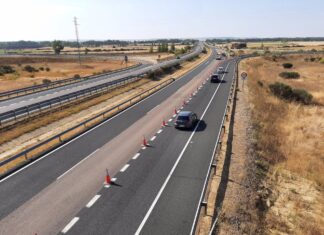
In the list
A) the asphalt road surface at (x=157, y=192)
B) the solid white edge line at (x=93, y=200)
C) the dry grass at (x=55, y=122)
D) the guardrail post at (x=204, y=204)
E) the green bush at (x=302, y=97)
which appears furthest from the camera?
the green bush at (x=302, y=97)

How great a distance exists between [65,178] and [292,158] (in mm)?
15938

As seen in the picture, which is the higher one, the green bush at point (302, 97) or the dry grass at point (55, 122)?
the dry grass at point (55, 122)

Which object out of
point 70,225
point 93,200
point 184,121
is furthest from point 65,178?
point 184,121

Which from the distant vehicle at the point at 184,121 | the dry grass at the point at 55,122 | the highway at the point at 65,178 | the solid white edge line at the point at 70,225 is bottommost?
the dry grass at the point at 55,122

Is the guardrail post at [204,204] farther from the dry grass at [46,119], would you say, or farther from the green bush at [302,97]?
the green bush at [302,97]

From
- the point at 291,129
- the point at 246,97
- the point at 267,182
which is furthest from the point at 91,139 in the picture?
the point at 246,97

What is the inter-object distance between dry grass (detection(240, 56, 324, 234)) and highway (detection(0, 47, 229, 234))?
30.2 feet

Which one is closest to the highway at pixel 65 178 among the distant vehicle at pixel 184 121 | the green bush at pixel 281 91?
the distant vehicle at pixel 184 121

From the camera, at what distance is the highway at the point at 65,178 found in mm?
13344

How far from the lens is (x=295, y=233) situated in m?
13.8

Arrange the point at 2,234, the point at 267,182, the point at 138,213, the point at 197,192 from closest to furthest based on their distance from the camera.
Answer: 1. the point at 2,234
2. the point at 138,213
3. the point at 197,192
4. the point at 267,182

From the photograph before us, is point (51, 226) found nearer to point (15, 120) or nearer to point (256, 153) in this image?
point (256, 153)

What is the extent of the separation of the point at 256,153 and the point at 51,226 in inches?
562

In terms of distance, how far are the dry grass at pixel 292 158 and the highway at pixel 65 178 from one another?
30.2 feet
